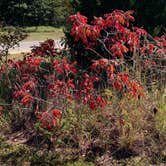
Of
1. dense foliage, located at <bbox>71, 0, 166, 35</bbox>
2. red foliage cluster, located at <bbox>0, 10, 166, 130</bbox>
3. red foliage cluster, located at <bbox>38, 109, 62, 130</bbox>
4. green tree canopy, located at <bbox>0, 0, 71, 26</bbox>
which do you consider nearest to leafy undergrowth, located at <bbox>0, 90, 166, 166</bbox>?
red foliage cluster, located at <bbox>0, 10, 166, 130</bbox>

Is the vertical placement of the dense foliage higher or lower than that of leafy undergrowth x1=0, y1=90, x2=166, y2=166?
higher

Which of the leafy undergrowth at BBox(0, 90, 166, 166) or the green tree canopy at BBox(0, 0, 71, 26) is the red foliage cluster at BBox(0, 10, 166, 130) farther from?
the green tree canopy at BBox(0, 0, 71, 26)

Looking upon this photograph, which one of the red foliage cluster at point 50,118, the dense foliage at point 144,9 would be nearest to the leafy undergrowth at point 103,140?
the red foliage cluster at point 50,118

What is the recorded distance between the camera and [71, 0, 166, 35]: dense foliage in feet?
26.0

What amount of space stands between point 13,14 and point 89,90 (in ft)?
97.4

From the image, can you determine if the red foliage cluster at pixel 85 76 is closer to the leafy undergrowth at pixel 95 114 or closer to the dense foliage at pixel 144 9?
the leafy undergrowth at pixel 95 114

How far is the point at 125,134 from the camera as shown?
559 cm

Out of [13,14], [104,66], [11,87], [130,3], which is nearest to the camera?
[104,66]

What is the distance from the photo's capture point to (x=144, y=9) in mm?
8016

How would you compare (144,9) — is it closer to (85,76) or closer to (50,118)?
(85,76)

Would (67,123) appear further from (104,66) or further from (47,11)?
(47,11)

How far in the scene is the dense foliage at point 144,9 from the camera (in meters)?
7.92

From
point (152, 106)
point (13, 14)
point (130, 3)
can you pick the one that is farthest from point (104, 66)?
point (13, 14)

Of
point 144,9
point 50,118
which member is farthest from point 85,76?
point 144,9
